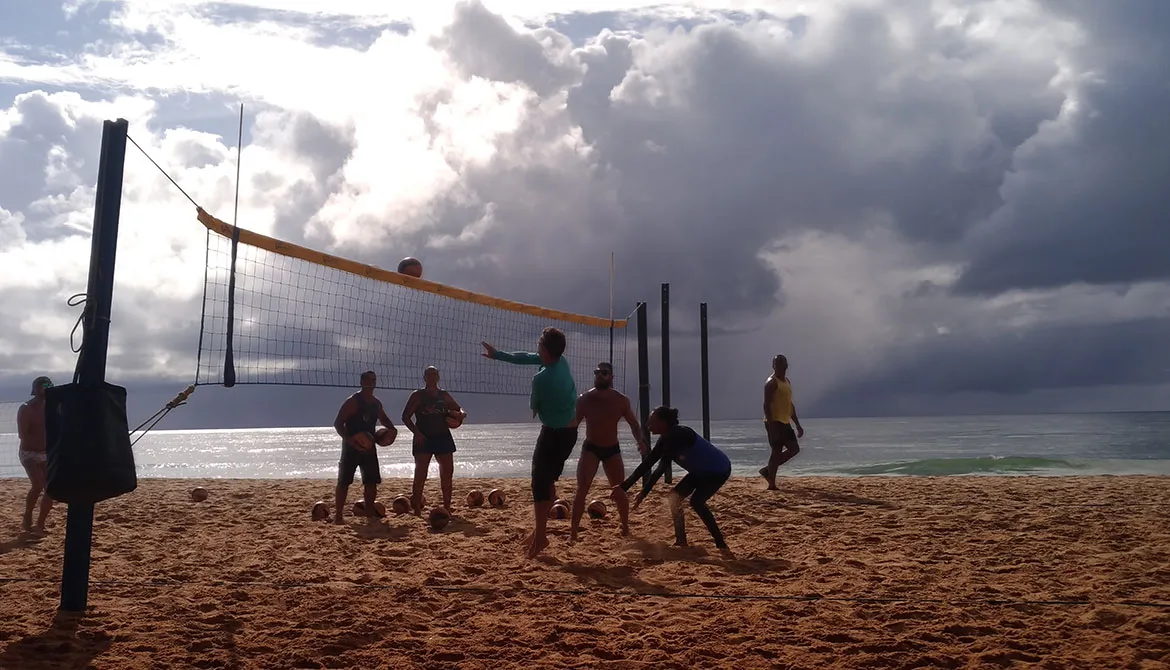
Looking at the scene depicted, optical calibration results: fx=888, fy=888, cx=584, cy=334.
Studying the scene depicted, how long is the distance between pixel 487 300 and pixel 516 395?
60.2 inches

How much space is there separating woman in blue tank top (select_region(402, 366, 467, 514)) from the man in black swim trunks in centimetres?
21

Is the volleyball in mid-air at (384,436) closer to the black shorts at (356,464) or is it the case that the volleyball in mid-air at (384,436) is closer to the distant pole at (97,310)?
the black shorts at (356,464)

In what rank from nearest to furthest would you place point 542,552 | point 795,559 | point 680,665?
point 680,665 → point 795,559 → point 542,552

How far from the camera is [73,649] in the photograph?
3516 millimetres

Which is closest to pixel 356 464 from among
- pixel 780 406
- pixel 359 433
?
pixel 359 433

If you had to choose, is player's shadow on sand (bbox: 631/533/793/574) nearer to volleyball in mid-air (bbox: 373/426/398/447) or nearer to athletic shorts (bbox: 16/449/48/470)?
volleyball in mid-air (bbox: 373/426/398/447)

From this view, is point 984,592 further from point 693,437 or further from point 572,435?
point 572,435

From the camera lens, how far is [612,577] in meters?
4.87

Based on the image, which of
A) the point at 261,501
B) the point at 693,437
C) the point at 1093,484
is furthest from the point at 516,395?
the point at 1093,484

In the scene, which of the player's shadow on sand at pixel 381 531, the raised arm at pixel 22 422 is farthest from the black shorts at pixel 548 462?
the raised arm at pixel 22 422

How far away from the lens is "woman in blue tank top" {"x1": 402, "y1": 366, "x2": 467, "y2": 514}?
7352 millimetres

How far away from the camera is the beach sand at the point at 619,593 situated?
11.3 ft

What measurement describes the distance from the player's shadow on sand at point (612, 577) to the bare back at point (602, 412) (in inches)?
36.2

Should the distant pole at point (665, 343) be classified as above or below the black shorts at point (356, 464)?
above
